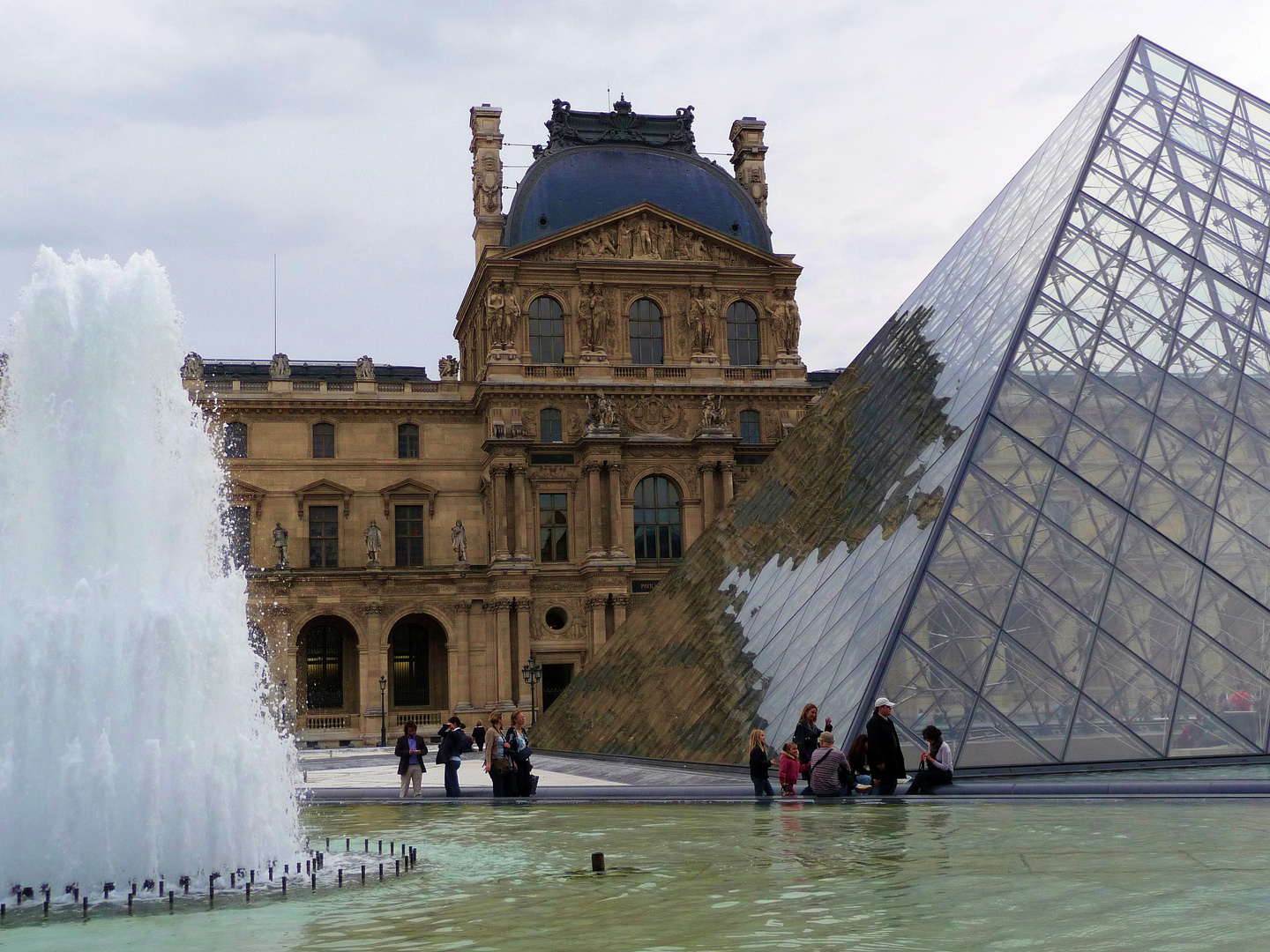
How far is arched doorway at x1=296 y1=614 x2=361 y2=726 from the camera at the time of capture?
168 feet

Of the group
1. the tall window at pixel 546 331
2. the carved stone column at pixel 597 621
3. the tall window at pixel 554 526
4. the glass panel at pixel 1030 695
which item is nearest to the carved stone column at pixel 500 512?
the tall window at pixel 554 526

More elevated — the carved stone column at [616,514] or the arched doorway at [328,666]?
the carved stone column at [616,514]

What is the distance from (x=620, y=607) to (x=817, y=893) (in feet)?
137

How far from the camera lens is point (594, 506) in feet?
167

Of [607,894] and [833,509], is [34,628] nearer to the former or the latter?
[607,894]


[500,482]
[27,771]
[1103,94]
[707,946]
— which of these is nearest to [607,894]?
[707,946]

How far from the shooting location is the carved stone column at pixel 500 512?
164 feet

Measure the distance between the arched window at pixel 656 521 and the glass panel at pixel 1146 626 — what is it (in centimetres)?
3646

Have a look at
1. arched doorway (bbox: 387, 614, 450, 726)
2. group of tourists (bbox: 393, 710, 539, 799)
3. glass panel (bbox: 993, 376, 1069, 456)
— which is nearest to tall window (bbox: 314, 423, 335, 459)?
arched doorway (bbox: 387, 614, 450, 726)

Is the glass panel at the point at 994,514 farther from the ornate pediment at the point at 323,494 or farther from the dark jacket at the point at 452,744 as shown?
the ornate pediment at the point at 323,494

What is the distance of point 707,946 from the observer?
7109mm

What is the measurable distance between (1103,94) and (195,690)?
64.6 ft

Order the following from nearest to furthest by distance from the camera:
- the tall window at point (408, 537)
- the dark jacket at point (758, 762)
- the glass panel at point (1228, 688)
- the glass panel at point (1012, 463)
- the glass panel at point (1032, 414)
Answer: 1. the glass panel at point (1228, 688)
2. the dark jacket at point (758, 762)
3. the glass panel at point (1012, 463)
4. the glass panel at point (1032, 414)
5. the tall window at point (408, 537)

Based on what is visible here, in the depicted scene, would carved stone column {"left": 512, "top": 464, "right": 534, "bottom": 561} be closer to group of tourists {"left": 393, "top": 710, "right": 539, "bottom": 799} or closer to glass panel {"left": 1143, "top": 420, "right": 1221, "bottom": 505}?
group of tourists {"left": 393, "top": 710, "right": 539, "bottom": 799}
